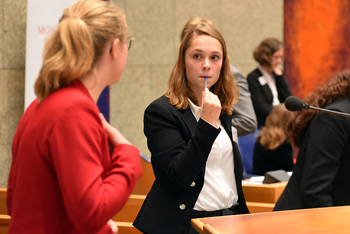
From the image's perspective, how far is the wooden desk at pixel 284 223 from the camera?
1.28m

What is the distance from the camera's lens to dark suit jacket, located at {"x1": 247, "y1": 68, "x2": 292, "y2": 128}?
13.7 ft

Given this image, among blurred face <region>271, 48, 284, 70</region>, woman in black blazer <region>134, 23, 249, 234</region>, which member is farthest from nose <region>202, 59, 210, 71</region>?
blurred face <region>271, 48, 284, 70</region>

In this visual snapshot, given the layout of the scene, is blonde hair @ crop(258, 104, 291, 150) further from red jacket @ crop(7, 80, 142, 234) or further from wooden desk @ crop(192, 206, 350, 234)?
red jacket @ crop(7, 80, 142, 234)

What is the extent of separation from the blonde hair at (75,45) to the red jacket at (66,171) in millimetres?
36

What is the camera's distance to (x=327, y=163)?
6.02 feet

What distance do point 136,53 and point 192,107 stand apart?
141 inches

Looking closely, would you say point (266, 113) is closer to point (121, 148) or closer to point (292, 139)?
point (292, 139)

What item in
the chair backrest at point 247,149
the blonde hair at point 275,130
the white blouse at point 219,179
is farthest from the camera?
the chair backrest at point 247,149

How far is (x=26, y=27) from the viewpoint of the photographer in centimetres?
335

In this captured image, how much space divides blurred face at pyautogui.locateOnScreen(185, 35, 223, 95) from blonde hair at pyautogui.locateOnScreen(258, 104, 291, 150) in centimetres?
183

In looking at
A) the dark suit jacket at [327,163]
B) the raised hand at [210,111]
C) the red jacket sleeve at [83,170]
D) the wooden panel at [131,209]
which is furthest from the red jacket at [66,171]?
the wooden panel at [131,209]

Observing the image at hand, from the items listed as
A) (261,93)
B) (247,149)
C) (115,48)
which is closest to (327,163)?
(115,48)

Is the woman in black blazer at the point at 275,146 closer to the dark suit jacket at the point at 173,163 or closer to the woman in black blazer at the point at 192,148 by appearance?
the woman in black blazer at the point at 192,148

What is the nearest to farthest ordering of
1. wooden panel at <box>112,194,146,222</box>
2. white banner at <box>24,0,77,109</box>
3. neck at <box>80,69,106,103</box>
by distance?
neck at <box>80,69,106,103</box> < wooden panel at <box>112,194,146,222</box> < white banner at <box>24,0,77,109</box>
